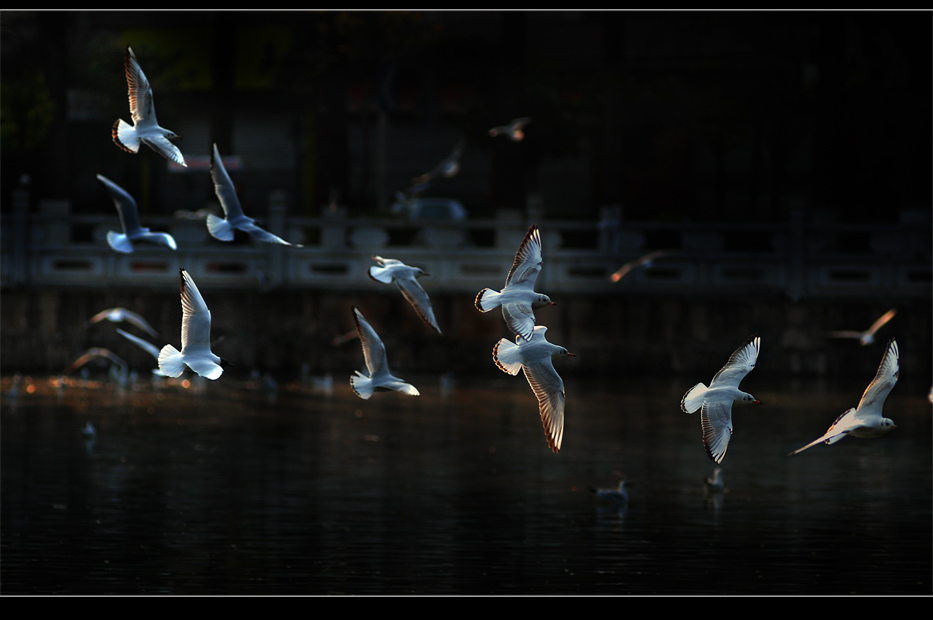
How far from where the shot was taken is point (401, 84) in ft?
129

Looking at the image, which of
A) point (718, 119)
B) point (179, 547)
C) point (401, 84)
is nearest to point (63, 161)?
point (401, 84)

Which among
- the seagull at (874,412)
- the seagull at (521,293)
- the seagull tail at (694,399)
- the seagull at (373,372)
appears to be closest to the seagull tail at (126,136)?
the seagull at (373,372)

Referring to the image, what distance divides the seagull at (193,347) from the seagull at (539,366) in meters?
1.78

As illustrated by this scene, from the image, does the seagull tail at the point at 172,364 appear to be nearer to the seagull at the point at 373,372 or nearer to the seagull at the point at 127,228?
the seagull at the point at 373,372

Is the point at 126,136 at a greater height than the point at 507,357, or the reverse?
the point at 126,136

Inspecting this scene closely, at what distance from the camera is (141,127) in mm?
10070

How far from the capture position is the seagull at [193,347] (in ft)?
29.5

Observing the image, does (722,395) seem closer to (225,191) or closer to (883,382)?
(883,382)

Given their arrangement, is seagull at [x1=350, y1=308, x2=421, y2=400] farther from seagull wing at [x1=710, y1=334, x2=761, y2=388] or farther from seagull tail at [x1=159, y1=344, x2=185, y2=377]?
seagull wing at [x1=710, y1=334, x2=761, y2=388]

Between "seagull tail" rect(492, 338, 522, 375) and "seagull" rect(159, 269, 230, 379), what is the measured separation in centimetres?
171

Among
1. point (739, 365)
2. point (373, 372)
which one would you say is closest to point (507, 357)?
point (373, 372)

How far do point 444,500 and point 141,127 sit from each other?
6.26 meters

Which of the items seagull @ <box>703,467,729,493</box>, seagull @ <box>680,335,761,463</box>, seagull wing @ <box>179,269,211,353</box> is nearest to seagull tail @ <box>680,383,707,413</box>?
seagull @ <box>680,335,761,463</box>

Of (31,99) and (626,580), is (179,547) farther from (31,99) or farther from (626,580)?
(31,99)
